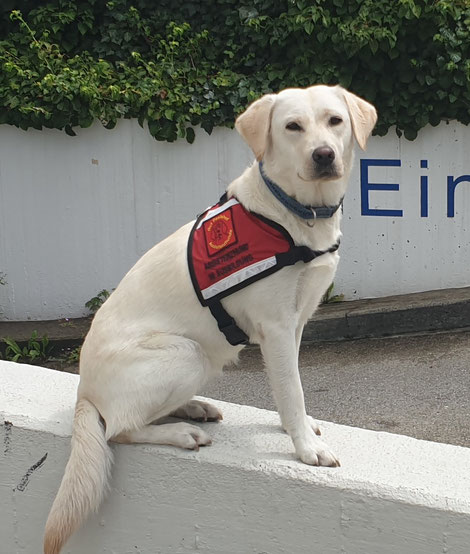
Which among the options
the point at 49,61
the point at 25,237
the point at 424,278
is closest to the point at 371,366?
the point at 424,278

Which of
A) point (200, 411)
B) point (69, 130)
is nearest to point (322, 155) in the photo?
point (200, 411)

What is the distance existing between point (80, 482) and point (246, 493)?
532 millimetres

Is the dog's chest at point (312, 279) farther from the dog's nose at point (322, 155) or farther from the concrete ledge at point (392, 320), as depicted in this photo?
the concrete ledge at point (392, 320)

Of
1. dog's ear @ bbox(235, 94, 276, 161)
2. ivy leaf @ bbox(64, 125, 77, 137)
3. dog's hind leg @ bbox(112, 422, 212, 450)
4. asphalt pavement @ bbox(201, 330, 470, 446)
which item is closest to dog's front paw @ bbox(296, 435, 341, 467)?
dog's hind leg @ bbox(112, 422, 212, 450)

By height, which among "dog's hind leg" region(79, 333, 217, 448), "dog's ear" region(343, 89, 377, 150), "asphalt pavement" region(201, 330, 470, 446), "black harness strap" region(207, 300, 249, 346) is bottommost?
"asphalt pavement" region(201, 330, 470, 446)

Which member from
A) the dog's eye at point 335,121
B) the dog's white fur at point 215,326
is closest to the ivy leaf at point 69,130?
the dog's white fur at point 215,326

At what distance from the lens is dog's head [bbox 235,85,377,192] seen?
275 cm

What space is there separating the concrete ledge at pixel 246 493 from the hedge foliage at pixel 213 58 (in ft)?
14.9

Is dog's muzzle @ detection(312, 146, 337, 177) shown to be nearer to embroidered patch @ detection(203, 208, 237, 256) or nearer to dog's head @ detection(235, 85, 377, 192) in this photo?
dog's head @ detection(235, 85, 377, 192)

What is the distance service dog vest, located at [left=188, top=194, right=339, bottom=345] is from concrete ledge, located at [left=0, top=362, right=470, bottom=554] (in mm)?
446

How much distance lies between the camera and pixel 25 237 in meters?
7.73

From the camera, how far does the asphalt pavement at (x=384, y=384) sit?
5156 mm

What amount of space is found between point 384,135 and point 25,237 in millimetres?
3350

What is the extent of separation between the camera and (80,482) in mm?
2699
